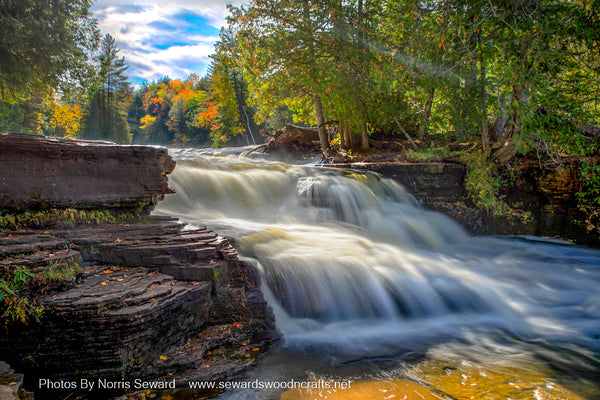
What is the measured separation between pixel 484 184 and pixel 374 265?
20.2 feet

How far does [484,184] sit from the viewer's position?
10.6 metres

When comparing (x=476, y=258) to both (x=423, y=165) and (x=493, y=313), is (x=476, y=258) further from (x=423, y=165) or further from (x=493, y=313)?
(x=423, y=165)

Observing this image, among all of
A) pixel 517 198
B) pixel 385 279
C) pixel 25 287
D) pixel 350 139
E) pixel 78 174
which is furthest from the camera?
pixel 350 139

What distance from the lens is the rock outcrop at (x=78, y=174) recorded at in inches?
185

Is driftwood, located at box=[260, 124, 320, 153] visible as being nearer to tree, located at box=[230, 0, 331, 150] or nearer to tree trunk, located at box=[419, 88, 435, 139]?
tree, located at box=[230, 0, 331, 150]

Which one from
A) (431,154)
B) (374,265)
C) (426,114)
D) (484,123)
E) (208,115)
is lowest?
(374,265)

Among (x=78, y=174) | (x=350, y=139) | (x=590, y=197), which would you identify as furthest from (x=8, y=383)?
(x=350, y=139)

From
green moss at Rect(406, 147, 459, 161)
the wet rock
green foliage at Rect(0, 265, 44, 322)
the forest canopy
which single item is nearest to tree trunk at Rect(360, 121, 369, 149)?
the forest canopy

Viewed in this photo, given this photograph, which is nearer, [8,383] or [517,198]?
[8,383]

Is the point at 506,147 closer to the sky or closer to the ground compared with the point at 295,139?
closer to the ground

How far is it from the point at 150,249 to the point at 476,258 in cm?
745

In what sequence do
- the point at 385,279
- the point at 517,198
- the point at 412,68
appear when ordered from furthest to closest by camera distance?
the point at 517,198 < the point at 412,68 < the point at 385,279

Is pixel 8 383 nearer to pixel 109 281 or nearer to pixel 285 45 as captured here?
pixel 109 281

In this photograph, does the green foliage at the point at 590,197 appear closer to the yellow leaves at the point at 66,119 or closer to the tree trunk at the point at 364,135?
the tree trunk at the point at 364,135
